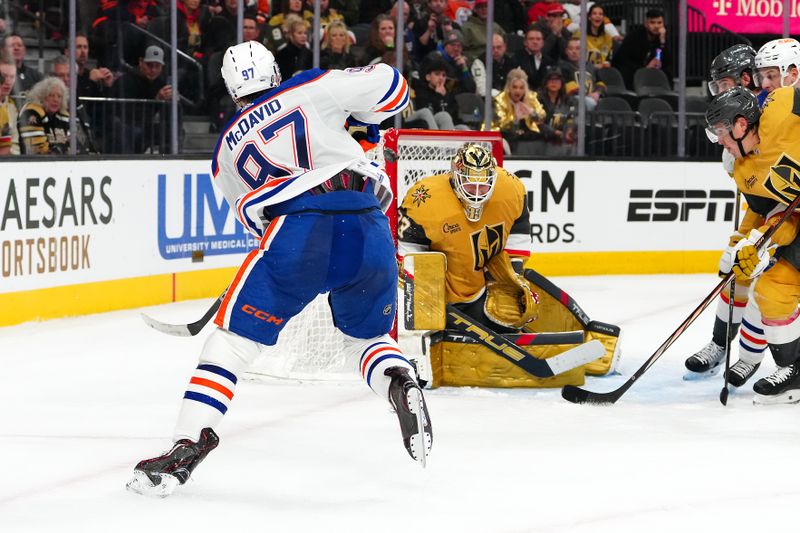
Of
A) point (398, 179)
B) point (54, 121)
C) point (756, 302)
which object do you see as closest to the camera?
point (756, 302)

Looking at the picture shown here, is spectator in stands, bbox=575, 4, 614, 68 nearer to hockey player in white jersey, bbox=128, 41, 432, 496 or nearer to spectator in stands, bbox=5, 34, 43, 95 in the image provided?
spectator in stands, bbox=5, 34, 43, 95

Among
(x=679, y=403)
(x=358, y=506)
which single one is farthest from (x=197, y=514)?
(x=679, y=403)

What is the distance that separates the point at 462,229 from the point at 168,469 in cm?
190

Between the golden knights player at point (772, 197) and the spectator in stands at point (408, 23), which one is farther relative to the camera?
the spectator in stands at point (408, 23)

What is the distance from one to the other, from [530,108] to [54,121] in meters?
3.34

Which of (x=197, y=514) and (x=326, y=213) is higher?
(x=326, y=213)

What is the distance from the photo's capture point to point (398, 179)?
5.67 m

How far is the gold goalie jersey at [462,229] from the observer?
4602mm

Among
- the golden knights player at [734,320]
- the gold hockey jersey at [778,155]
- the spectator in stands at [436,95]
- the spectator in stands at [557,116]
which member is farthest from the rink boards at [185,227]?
the gold hockey jersey at [778,155]

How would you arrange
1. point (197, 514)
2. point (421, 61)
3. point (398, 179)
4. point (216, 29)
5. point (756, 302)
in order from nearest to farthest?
point (197, 514) → point (756, 302) → point (398, 179) → point (216, 29) → point (421, 61)

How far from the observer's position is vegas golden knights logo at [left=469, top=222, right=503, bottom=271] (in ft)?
15.3

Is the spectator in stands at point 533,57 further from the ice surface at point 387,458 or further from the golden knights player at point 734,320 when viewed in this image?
the ice surface at point 387,458

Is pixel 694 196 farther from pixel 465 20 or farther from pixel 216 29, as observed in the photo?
pixel 216 29

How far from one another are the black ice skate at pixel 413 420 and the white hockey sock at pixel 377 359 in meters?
0.08
